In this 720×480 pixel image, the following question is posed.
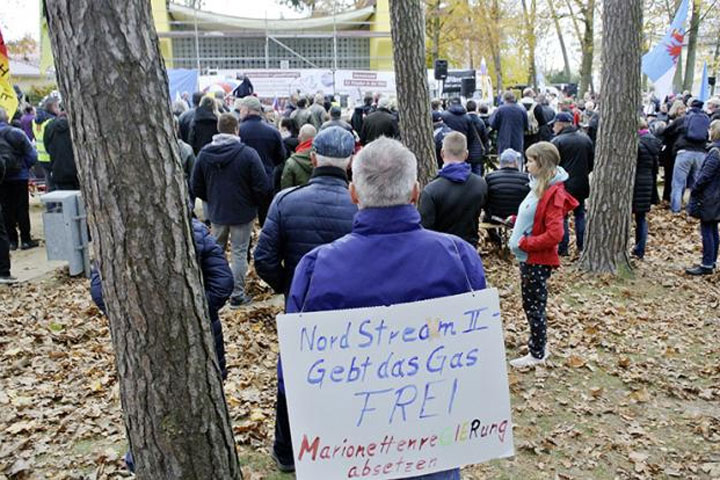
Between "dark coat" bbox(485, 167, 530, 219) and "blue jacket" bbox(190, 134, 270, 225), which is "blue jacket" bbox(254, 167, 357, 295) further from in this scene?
"dark coat" bbox(485, 167, 530, 219)

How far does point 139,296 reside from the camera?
8.73 feet

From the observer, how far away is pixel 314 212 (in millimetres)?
4242

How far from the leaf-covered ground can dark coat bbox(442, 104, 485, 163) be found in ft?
16.8

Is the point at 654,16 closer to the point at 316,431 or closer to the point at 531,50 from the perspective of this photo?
the point at 531,50

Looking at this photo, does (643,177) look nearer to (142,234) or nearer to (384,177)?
(384,177)

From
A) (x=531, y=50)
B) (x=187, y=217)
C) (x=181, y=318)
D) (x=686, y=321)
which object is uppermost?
(x=531, y=50)

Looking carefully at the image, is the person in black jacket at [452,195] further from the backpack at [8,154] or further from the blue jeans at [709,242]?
the backpack at [8,154]

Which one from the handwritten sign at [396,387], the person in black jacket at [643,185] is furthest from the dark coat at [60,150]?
the handwritten sign at [396,387]

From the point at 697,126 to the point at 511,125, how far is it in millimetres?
3835

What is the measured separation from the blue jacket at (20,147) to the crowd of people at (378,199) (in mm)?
17

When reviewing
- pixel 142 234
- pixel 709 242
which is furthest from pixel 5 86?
pixel 709 242

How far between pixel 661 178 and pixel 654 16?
19552 mm

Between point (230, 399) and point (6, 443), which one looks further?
point (230, 399)

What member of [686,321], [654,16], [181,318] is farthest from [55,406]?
[654,16]
